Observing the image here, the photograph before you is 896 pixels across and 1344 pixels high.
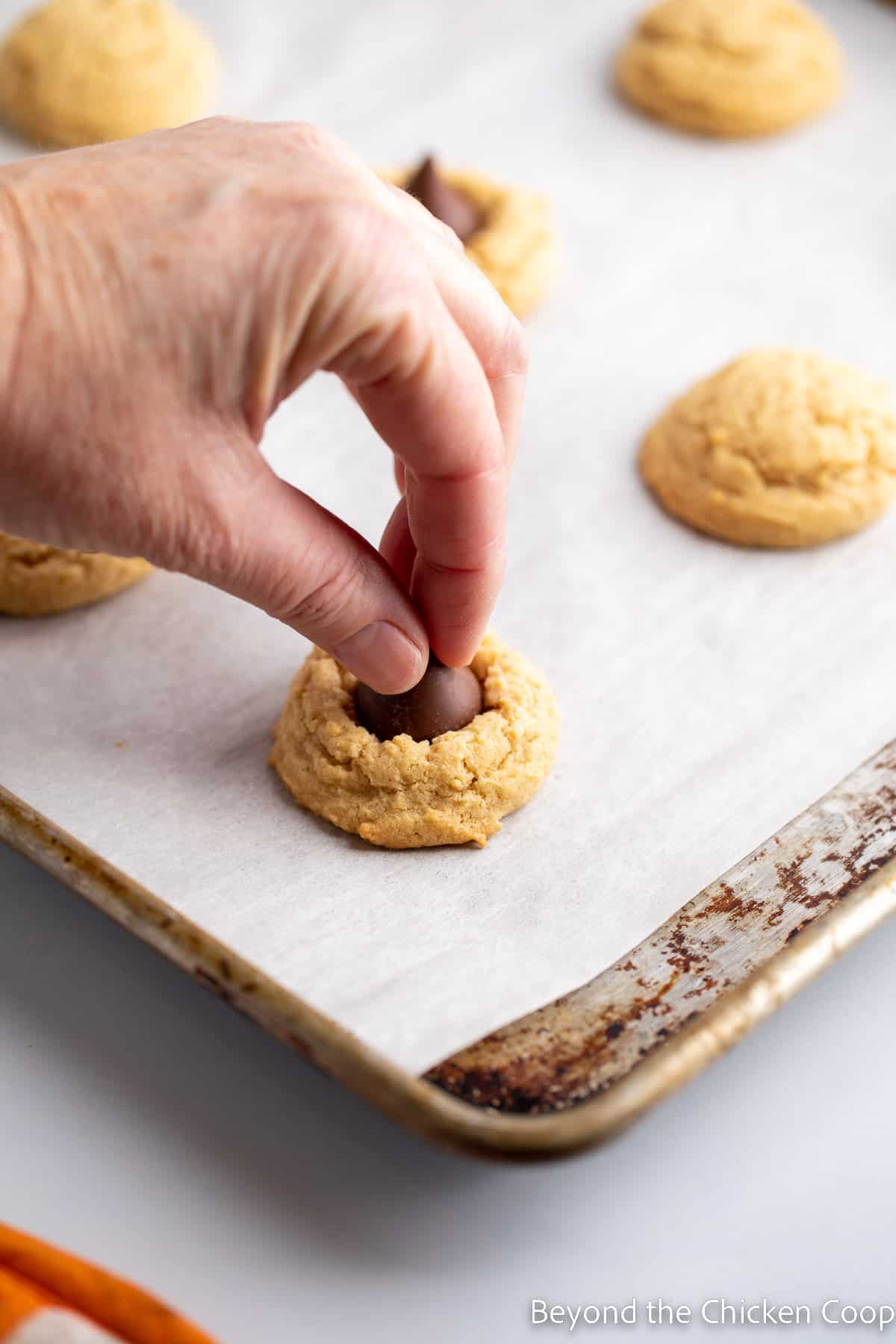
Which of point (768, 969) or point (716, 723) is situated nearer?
point (768, 969)

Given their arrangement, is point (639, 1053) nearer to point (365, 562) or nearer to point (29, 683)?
point (365, 562)

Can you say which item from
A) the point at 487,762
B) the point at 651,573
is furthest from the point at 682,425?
the point at 487,762

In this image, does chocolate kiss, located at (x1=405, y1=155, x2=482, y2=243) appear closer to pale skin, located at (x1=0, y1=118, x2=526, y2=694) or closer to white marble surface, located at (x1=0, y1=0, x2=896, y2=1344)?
pale skin, located at (x1=0, y1=118, x2=526, y2=694)

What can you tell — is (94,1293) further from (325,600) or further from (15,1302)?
(325,600)

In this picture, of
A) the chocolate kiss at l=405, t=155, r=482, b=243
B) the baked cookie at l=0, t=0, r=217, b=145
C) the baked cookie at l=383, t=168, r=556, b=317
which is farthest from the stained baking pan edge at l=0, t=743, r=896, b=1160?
the baked cookie at l=0, t=0, r=217, b=145

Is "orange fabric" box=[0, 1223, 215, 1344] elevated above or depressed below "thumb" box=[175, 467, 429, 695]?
below

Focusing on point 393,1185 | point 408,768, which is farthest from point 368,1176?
point 408,768
